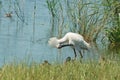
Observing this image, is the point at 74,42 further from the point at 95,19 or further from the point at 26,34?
the point at 26,34

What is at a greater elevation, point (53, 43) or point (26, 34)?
point (26, 34)

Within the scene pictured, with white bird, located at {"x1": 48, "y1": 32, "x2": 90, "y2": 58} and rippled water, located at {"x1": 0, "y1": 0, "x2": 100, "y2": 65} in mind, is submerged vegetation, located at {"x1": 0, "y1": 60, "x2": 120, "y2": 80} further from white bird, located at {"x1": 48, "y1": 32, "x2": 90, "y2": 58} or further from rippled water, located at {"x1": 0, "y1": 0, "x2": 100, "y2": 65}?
white bird, located at {"x1": 48, "y1": 32, "x2": 90, "y2": 58}

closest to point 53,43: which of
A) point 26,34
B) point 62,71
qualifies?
point 26,34

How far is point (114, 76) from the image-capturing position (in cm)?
719

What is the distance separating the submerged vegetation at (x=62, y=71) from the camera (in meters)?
6.88

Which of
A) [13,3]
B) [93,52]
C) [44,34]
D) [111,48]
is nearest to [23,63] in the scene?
[93,52]

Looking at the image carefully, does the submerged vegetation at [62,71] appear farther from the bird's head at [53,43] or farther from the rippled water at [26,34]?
the bird's head at [53,43]

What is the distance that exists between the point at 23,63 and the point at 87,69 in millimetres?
911

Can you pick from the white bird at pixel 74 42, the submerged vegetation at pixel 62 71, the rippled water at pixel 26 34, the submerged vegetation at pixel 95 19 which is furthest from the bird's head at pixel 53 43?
the submerged vegetation at pixel 62 71

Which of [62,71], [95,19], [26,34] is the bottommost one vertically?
[62,71]

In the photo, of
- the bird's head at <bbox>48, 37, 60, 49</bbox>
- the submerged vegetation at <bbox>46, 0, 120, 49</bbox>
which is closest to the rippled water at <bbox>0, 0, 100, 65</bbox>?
the bird's head at <bbox>48, 37, 60, 49</bbox>

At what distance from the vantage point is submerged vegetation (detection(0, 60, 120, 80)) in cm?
688

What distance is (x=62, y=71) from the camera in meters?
7.43

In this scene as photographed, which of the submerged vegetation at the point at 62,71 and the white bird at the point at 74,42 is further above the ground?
the white bird at the point at 74,42
